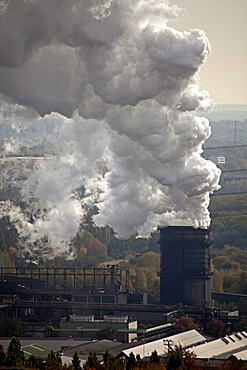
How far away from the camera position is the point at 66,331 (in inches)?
3258

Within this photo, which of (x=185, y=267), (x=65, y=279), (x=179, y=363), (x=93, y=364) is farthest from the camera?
(x=65, y=279)

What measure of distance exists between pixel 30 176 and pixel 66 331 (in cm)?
5751

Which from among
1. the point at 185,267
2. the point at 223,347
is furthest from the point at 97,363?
the point at 185,267

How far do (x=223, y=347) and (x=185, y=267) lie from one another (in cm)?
2426

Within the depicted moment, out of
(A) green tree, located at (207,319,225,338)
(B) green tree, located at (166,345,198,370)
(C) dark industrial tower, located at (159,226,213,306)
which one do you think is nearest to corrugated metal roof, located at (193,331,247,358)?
(B) green tree, located at (166,345,198,370)

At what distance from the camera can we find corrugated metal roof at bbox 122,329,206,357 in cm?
6800

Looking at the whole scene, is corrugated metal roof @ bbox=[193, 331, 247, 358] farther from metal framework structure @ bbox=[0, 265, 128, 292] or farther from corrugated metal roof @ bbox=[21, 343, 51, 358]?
metal framework structure @ bbox=[0, 265, 128, 292]

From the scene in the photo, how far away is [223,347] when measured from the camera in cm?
7238

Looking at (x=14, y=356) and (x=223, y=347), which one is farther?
(x=223, y=347)

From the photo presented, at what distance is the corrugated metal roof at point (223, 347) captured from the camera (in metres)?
69.4

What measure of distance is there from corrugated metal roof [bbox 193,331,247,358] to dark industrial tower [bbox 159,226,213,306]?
1778 centimetres

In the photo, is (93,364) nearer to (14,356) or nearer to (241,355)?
(14,356)

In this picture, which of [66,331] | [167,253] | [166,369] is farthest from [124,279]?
[166,369]

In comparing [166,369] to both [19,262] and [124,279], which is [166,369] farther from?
[19,262]
